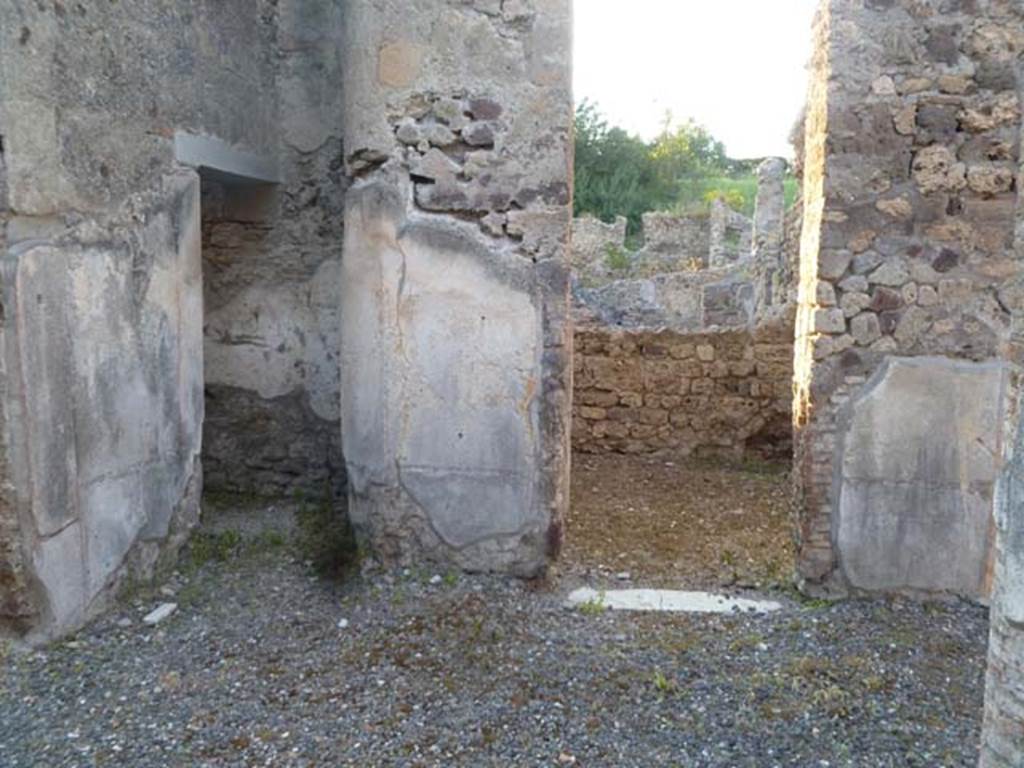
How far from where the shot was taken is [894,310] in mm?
3689

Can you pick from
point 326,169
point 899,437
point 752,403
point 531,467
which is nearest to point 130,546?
point 531,467

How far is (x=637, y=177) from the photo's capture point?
74.3 feet

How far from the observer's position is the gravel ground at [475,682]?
2.68 meters

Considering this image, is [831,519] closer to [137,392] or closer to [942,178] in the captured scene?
[942,178]

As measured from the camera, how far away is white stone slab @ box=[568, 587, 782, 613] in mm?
3805

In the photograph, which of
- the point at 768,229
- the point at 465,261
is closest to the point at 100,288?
the point at 465,261

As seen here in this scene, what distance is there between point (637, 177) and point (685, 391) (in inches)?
667

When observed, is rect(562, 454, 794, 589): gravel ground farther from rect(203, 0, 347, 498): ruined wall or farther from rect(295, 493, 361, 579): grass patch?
rect(203, 0, 347, 498): ruined wall

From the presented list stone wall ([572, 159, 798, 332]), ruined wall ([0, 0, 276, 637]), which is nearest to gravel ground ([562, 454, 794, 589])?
stone wall ([572, 159, 798, 332])

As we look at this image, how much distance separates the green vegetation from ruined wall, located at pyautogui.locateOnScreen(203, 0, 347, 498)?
54.7 feet

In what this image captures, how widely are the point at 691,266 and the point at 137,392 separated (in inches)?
578

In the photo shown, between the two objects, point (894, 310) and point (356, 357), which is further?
point (356, 357)

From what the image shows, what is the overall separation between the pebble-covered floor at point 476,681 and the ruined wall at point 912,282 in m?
0.41

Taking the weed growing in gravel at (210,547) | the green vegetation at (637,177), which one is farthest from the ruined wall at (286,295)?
the green vegetation at (637,177)
